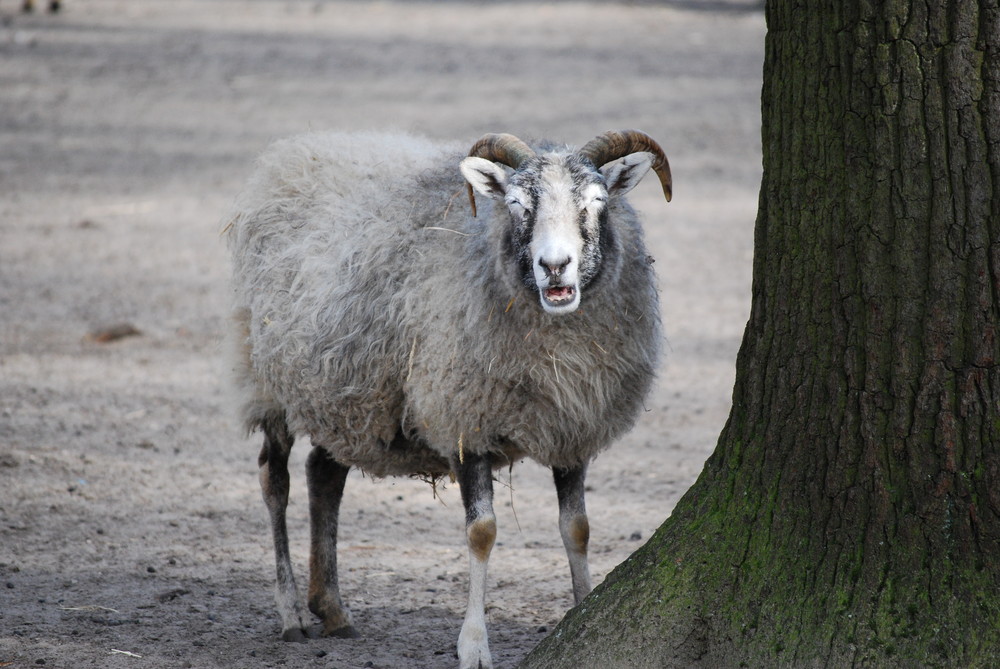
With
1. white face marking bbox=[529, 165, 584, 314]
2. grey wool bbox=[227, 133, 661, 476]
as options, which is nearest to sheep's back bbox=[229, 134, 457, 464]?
grey wool bbox=[227, 133, 661, 476]

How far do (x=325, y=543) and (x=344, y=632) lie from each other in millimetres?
413

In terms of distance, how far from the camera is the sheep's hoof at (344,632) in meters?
5.12

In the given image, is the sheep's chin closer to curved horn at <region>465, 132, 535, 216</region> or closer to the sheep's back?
curved horn at <region>465, 132, 535, 216</region>

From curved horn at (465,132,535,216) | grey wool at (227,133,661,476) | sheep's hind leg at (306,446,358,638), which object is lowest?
sheep's hind leg at (306,446,358,638)

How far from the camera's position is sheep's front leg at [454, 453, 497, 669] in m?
4.42

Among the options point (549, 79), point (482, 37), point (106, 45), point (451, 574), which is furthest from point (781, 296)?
point (106, 45)

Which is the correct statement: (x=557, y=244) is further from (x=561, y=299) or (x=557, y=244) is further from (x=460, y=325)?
(x=460, y=325)

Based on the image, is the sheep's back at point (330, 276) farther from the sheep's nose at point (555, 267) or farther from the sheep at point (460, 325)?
the sheep's nose at point (555, 267)

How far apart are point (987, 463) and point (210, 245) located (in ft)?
30.2

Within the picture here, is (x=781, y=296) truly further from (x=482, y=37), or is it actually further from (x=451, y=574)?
(x=482, y=37)

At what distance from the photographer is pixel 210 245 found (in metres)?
11.4

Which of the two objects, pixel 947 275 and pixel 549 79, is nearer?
pixel 947 275

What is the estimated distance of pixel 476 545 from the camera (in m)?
4.46

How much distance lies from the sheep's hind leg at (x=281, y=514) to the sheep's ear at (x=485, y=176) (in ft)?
5.25
